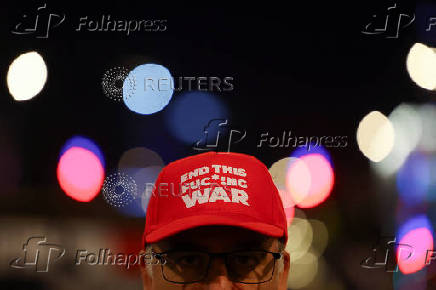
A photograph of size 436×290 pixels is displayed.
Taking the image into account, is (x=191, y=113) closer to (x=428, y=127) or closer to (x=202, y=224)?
(x=202, y=224)

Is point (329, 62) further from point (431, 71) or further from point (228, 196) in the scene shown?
point (228, 196)

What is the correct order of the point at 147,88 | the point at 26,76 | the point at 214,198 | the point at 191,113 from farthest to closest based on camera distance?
the point at 191,113 < the point at 147,88 < the point at 26,76 < the point at 214,198

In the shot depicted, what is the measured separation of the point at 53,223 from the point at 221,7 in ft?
8.83

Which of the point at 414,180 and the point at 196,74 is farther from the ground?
the point at 196,74

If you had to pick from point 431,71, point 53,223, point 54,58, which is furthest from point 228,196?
point 431,71

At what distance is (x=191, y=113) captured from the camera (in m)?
4.93

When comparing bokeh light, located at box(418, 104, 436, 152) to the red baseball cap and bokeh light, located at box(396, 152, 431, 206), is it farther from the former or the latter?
the red baseball cap

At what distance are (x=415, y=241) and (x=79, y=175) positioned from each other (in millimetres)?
4037

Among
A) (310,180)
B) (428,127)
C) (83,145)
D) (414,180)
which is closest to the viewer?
(83,145)

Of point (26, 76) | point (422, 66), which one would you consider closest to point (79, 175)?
point (26, 76)

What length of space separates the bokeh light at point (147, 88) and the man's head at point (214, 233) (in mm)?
2174

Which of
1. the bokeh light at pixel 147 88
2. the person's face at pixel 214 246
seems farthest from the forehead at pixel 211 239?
the bokeh light at pixel 147 88

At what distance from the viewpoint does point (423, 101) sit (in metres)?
5.93

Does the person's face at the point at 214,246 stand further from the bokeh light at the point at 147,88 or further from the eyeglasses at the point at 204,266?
the bokeh light at the point at 147,88
